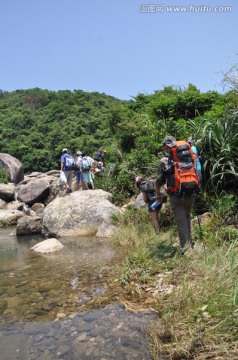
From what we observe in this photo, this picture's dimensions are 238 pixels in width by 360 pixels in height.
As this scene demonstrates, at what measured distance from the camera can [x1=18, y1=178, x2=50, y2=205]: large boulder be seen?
15.2 m

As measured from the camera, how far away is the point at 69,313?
382 cm

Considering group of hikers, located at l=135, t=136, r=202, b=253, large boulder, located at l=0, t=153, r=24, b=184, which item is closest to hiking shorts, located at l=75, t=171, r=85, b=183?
group of hikers, located at l=135, t=136, r=202, b=253

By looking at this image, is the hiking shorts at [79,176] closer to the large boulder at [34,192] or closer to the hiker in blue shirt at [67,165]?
the hiker in blue shirt at [67,165]

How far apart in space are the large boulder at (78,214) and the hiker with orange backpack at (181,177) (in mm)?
3696

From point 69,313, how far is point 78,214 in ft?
17.0

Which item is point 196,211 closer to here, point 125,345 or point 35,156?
point 125,345

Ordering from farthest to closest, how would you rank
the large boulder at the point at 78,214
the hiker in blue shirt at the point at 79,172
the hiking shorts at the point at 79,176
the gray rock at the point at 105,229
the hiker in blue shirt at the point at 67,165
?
the hiking shorts at the point at 79,176 < the hiker in blue shirt at the point at 79,172 < the hiker in blue shirt at the point at 67,165 < the large boulder at the point at 78,214 < the gray rock at the point at 105,229

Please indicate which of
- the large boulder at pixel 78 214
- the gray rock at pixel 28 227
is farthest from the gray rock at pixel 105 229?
the gray rock at pixel 28 227

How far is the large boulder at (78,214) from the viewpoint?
8633mm

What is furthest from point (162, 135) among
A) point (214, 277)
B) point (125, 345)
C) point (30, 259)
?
point (125, 345)

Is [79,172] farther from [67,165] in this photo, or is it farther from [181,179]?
[181,179]

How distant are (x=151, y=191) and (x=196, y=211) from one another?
1.04 meters

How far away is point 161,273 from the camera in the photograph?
14.4 feet

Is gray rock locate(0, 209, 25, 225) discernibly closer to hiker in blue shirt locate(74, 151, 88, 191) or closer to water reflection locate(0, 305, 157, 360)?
hiker in blue shirt locate(74, 151, 88, 191)
